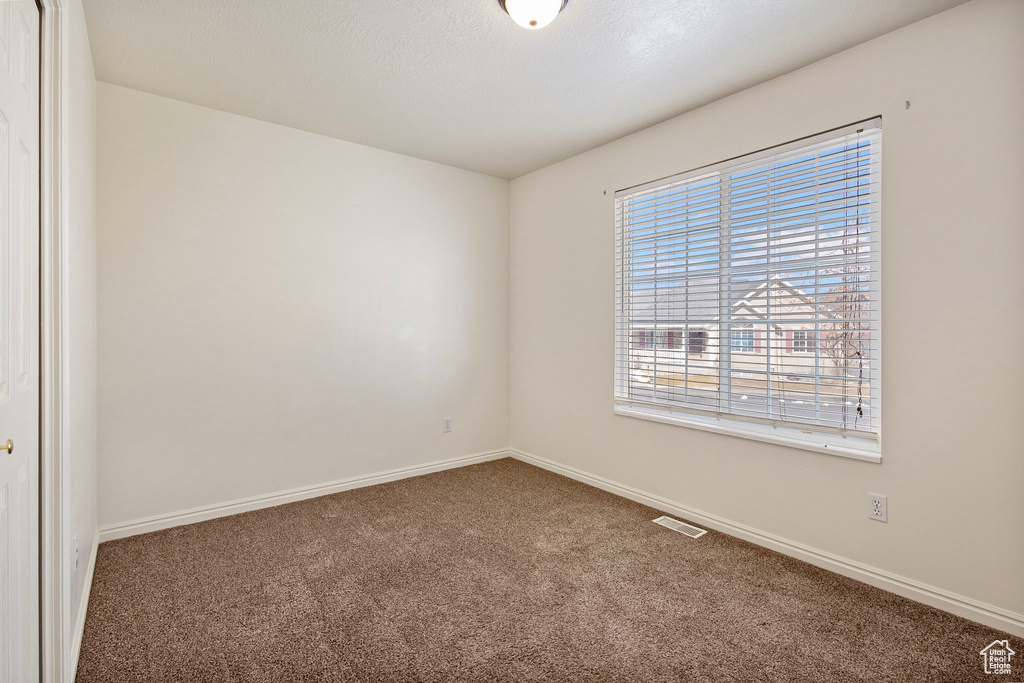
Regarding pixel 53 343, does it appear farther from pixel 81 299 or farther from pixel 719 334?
pixel 719 334

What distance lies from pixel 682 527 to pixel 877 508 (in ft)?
3.34

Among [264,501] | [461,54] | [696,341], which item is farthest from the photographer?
[264,501]

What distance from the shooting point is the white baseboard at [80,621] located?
1.67 m

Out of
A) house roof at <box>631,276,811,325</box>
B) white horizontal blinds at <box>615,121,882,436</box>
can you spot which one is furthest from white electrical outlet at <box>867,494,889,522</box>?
house roof at <box>631,276,811,325</box>

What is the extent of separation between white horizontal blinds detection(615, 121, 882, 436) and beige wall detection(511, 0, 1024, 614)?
0.11 meters

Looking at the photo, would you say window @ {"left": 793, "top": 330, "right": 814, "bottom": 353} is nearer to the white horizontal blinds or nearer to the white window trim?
the white horizontal blinds

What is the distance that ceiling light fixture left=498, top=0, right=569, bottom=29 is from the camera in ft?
6.44

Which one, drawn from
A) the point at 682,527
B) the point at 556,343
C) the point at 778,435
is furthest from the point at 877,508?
the point at 556,343

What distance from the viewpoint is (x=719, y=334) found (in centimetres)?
297

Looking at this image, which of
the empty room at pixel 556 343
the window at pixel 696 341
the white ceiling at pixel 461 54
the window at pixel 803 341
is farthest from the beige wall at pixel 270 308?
the window at pixel 803 341

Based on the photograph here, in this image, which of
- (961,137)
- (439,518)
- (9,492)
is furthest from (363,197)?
(961,137)

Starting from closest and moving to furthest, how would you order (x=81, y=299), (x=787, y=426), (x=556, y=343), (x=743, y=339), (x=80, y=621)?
(x=80, y=621) → (x=81, y=299) → (x=787, y=426) → (x=743, y=339) → (x=556, y=343)

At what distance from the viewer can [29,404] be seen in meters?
1.35

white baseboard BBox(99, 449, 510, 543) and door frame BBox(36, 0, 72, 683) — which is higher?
door frame BBox(36, 0, 72, 683)
